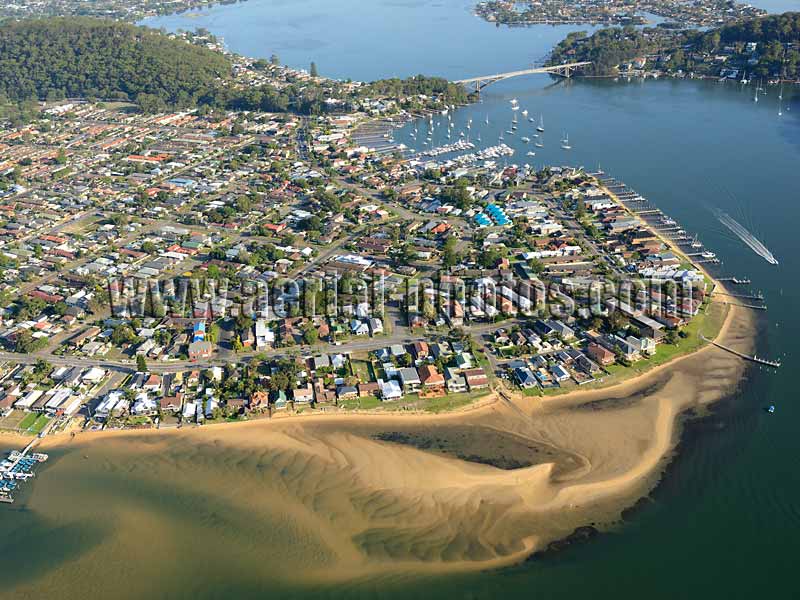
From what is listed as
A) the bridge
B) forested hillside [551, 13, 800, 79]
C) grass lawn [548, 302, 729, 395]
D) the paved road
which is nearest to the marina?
the paved road

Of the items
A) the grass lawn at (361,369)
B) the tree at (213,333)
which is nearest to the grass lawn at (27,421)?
the tree at (213,333)

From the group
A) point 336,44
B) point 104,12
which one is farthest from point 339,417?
point 104,12

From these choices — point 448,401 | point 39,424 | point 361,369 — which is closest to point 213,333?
point 361,369

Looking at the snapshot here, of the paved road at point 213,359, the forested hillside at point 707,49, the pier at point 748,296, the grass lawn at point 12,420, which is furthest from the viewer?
the forested hillside at point 707,49

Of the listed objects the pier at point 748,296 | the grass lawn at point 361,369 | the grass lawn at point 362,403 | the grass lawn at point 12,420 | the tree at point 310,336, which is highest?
the pier at point 748,296

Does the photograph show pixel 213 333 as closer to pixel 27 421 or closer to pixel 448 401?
pixel 27 421

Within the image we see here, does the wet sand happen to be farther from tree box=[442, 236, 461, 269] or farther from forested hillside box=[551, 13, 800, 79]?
forested hillside box=[551, 13, 800, 79]

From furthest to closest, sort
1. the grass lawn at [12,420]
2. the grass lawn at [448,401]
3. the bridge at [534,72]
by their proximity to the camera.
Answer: the bridge at [534,72] → the grass lawn at [448,401] → the grass lawn at [12,420]

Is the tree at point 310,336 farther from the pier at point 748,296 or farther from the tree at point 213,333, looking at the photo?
the pier at point 748,296
